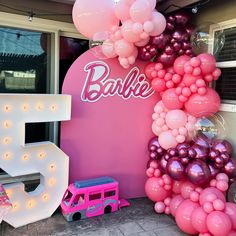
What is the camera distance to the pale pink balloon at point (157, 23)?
3.30m

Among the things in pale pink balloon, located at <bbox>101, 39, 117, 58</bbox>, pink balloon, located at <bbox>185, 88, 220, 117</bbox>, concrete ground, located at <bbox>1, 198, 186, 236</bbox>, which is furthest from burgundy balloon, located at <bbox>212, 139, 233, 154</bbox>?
pale pink balloon, located at <bbox>101, 39, 117, 58</bbox>

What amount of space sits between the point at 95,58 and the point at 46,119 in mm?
1083

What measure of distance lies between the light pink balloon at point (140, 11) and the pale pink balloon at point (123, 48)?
32 centimetres

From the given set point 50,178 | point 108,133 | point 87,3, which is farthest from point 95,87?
point 50,178

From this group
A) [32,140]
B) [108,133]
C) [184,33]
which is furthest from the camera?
[32,140]

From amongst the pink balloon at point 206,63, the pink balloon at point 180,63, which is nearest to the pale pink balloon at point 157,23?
the pink balloon at point 180,63

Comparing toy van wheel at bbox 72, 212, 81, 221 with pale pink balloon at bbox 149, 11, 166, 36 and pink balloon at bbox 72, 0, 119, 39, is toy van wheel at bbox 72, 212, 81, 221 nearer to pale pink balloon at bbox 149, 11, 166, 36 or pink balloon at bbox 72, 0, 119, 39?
pink balloon at bbox 72, 0, 119, 39

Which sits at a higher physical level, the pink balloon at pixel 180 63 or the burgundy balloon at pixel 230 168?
the pink balloon at pixel 180 63

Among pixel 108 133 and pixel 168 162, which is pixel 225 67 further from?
pixel 108 133

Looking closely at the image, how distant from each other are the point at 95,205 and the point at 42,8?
2929 mm

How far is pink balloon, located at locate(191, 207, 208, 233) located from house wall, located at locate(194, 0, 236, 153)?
1272 mm

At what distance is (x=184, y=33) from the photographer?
366 cm

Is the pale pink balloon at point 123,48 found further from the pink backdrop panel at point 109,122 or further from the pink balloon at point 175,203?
the pink balloon at point 175,203

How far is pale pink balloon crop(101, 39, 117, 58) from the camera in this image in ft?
11.5
